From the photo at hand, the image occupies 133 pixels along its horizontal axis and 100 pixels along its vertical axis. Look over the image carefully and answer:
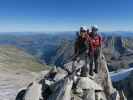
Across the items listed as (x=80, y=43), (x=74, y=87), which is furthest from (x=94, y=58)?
(x=74, y=87)

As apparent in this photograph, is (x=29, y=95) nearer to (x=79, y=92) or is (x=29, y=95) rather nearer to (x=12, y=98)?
(x=79, y=92)

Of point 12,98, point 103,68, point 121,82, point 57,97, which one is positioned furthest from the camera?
point 121,82

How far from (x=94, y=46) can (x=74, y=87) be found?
379 centimetres

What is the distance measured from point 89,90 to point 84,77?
4.47 ft

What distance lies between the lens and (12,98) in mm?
43938

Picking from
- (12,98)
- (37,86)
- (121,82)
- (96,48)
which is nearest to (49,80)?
(37,86)

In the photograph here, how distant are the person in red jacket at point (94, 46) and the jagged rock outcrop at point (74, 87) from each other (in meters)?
0.68

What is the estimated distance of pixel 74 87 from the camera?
2373 cm

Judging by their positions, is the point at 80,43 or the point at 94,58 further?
the point at 94,58

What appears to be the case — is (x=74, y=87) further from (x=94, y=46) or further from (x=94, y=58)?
(x=94, y=46)

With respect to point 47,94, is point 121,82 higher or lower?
lower

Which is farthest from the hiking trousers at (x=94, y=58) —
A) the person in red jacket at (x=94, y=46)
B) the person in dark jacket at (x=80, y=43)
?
the person in dark jacket at (x=80, y=43)

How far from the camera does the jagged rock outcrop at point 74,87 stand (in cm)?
2311

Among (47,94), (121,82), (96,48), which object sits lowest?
(121,82)
